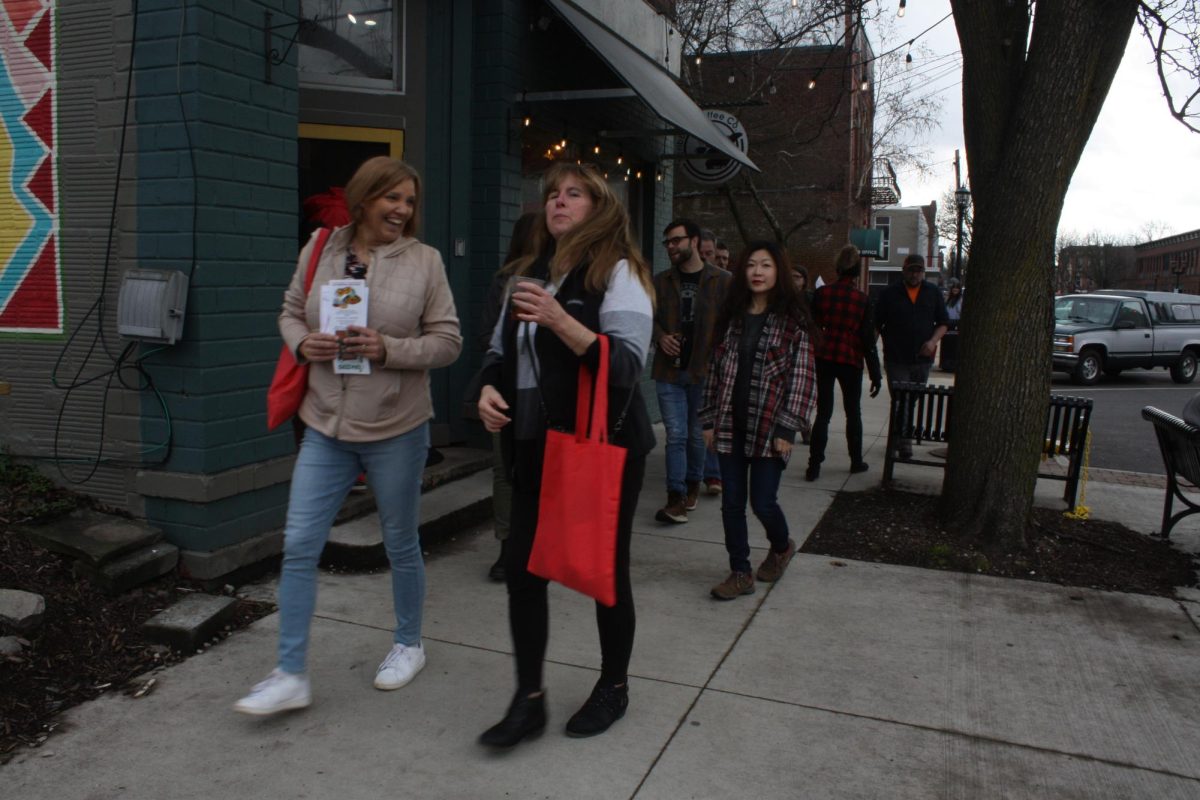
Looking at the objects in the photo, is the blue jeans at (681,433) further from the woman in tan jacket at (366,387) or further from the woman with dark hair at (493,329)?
the woman in tan jacket at (366,387)

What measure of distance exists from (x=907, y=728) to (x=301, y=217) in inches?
183

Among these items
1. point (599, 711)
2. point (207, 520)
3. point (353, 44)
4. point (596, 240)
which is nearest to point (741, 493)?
point (599, 711)

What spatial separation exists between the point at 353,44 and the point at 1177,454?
5960 mm

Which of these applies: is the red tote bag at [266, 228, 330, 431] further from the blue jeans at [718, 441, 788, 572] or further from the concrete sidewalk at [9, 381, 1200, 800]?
the blue jeans at [718, 441, 788, 572]

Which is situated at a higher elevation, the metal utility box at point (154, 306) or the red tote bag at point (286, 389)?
the metal utility box at point (154, 306)

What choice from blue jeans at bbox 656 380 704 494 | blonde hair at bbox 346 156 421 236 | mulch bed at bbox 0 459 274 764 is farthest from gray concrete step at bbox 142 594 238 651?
blue jeans at bbox 656 380 704 494

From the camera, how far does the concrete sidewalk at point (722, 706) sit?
3029 mm

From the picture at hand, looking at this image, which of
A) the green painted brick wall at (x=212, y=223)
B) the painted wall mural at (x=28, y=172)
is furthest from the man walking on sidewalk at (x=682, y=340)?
the painted wall mural at (x=28, y=172)

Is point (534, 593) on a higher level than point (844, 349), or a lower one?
lower

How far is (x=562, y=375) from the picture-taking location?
2979 millimetres

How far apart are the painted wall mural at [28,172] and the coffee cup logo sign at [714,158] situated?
5.64 metres

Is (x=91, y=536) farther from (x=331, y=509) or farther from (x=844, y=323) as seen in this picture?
(x=844, y=323)

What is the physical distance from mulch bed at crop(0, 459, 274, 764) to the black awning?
4.46 meters

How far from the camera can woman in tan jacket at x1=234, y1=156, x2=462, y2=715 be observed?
3297 millimetres
